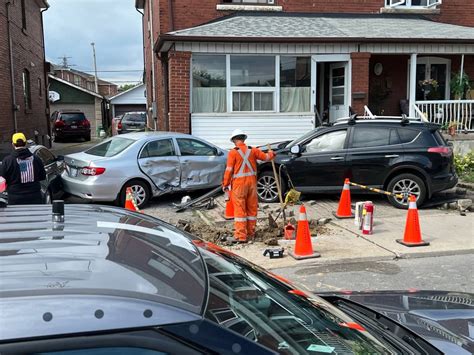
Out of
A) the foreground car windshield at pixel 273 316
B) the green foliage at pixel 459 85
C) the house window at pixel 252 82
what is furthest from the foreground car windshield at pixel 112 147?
the green foliage at pixel 459 85

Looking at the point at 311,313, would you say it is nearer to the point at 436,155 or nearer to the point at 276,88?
the point at 436,155

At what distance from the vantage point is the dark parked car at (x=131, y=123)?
92.5ft

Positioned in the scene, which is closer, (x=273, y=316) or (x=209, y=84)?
(x=273, y=316)

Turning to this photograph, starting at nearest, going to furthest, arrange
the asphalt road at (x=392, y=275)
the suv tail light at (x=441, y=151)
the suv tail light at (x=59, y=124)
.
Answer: the asphalt road at (x=392, y=275), the suv tail light at (x=441, y=151), the suv tail light at (x=59, y=124)

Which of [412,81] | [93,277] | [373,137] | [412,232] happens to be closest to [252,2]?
[412,81]

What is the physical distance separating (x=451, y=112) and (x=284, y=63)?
5210mm

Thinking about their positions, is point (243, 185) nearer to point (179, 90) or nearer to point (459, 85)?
point (179, 90)

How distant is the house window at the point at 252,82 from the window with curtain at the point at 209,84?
11.0 inches

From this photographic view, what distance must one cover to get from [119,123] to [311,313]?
28.0m

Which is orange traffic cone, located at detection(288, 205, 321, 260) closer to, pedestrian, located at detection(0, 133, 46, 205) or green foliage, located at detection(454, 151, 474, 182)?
pedestrian, located at detection(0, 133, 46, 205)

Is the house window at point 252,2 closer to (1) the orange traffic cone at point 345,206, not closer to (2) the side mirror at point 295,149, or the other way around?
(2) the side mirror at point 295,149

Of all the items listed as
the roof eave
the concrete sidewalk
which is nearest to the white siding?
the roof eave

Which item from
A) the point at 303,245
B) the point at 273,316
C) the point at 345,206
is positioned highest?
the point at 273,316

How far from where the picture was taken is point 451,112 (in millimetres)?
14555
